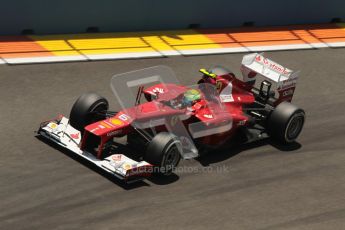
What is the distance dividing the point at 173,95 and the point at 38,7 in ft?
21.9

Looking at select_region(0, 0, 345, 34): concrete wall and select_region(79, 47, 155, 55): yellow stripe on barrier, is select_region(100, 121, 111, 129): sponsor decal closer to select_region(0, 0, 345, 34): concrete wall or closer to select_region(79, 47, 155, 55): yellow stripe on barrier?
select_region(79, 47, 155, 55): yellow stripe on barrier

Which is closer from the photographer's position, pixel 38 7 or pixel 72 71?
pixel 72 71

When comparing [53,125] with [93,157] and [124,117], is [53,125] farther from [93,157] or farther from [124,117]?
[124,117]

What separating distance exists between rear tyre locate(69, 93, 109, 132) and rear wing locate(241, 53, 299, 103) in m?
3.36

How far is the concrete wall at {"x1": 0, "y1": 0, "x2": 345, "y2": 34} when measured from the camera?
1792cm

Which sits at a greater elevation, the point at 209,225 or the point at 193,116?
the point at 193,116

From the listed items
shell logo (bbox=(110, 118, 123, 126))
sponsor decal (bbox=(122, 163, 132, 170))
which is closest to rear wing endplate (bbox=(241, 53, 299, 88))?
shell logo (bbox=(110, 118, 123, 126))

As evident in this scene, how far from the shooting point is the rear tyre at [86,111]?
12.9 metres

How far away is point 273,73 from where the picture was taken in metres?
14.2

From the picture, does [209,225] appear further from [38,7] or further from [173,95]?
[38,7]

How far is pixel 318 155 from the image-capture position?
13258 mm

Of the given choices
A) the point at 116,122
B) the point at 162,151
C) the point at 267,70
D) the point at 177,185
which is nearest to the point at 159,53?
the point at 267,70

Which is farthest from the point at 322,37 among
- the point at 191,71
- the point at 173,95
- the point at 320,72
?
the point at 173,95

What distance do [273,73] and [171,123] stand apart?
9.72 feet
